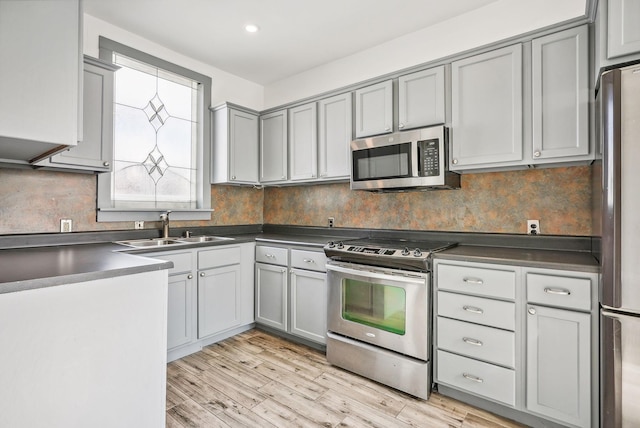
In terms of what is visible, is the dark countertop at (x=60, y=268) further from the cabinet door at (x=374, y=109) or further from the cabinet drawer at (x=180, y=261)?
the cabinet door at (x=374, y=109)

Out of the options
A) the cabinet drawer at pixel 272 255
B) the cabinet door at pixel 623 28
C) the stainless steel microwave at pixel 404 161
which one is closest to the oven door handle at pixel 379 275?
the cabinet drawer at pixel 272 255

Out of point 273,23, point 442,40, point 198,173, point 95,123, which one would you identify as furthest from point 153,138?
point 442,40

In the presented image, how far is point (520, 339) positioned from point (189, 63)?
362 cm

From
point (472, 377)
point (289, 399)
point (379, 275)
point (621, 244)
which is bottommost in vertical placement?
point (289, 399)

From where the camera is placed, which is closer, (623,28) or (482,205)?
(623,28)

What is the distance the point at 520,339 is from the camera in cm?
186

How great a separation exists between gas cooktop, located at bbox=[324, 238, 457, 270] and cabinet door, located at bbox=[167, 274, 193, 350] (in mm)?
1186

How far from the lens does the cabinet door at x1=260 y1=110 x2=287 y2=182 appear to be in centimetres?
345

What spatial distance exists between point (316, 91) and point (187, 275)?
2.28 metres

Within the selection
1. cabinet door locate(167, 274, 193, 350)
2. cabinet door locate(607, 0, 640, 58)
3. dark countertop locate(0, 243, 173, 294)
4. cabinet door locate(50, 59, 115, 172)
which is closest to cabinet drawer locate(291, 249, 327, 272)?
cabinet door locate(167, 274, 193, 350)

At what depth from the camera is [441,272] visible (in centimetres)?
213

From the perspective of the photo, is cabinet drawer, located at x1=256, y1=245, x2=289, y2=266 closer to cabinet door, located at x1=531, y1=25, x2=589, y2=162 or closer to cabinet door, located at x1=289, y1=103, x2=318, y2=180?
cabinet door, located at x1=289, y1=103, x2=318, y2=180

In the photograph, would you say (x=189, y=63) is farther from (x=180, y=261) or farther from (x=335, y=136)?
(x=180, y=261)

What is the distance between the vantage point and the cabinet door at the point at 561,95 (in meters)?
1.91
